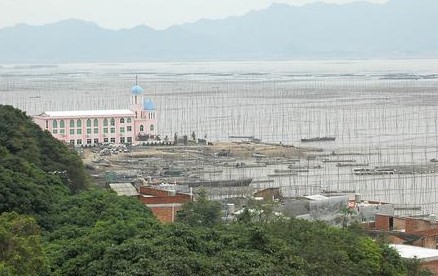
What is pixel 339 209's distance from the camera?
81.5 ft

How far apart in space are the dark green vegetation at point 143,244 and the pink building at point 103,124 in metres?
30.9

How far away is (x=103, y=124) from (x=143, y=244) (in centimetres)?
3970

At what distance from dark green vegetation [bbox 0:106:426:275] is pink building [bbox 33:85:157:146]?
30867 millimetres

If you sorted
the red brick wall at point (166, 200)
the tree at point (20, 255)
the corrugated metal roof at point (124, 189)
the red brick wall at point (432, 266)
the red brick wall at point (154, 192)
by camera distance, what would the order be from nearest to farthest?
the tree at point (20, 255)
the red brick wall at point (432, 266)
the red brick wall at point (166, 200)
the red brick wall at point (154, 192)
the corrugated metal roof at point (124, 189)

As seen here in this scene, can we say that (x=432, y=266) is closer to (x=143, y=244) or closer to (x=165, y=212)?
(x=143, y=244)

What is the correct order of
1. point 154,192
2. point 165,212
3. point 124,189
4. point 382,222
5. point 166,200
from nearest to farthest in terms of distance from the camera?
point 382,222 → point 165,212 → point 166,200 → point 154,192 → point 124,189

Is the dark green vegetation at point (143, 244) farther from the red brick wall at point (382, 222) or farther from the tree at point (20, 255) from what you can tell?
the red brick wall at point (382, 222)

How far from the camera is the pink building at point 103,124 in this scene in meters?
50.3

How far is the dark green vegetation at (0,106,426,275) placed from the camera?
1199 centimetres

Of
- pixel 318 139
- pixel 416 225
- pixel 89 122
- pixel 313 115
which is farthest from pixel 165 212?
pixel 313 115

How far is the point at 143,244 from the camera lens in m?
12.2

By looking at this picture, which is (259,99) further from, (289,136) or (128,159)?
(128,159)

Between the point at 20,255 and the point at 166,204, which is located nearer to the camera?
the point at 20,255

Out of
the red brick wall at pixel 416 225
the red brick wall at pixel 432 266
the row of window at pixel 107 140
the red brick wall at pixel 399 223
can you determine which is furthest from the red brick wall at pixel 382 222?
the row of window at pixel 107 140
